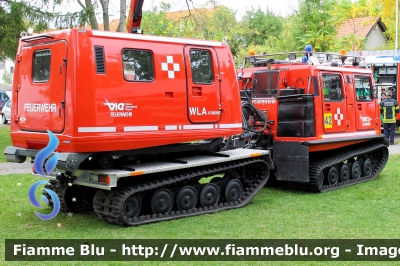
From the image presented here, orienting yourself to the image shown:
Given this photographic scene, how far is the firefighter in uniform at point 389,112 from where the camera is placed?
734 inches

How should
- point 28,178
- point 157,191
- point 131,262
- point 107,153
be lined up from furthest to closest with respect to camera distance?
1. point 28,178
2. point 157,191
3. point 107,153
4. point 131,262

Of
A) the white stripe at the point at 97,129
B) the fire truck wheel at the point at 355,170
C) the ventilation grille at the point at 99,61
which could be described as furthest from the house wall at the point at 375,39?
the white stripe at the point at 97,129

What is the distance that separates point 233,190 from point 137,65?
9.67 ft

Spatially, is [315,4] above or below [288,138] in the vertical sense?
above

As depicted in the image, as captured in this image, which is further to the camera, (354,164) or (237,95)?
(354,164)

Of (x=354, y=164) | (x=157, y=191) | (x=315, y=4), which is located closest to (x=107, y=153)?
(x=157, y=191)

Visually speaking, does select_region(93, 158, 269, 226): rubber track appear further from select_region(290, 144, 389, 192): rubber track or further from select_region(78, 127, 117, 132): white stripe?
select_region(290, 144, 389, 192): rubber track

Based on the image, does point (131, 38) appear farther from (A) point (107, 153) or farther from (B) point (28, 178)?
(B) point (28, 178)

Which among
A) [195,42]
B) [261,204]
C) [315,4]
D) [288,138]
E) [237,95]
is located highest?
[315,4]

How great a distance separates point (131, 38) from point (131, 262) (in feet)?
11.0

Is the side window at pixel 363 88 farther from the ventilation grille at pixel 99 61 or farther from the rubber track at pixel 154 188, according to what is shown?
the ventilation grille at pixel 99 61

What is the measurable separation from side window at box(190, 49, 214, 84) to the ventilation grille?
1.66m

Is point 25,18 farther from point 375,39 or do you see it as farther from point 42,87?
point 375,39

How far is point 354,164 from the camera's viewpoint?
12227 mm
